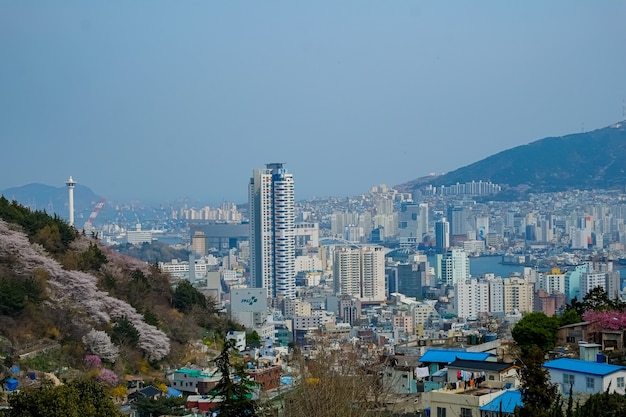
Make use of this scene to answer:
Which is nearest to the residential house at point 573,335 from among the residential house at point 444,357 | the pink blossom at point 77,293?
the residential house at point 444,357

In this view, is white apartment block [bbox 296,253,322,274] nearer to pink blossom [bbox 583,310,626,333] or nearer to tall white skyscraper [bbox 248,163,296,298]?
tall white skyscraper [bbox 248,163,296,298]

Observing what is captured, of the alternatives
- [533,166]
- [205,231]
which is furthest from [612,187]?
[205,231]

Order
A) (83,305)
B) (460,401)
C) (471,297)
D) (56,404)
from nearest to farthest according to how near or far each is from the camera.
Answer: (56,404) < (460,401) < (83,305) < (471,297)

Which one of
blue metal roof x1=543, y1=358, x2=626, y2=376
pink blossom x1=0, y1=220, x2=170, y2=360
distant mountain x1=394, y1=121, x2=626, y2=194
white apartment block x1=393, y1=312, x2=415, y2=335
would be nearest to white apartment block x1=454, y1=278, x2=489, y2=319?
white apartment block x1=393, y1=312, x2=415, y2=335

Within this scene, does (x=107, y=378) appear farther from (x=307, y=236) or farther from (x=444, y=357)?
(x=307, y=236)

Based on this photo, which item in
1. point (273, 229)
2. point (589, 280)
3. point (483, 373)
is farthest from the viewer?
point (273, 229)

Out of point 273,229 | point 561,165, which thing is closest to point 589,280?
point 273,229

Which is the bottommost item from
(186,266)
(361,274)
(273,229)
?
(361,274)

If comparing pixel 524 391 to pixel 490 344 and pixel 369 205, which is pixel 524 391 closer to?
pixel 490 344
